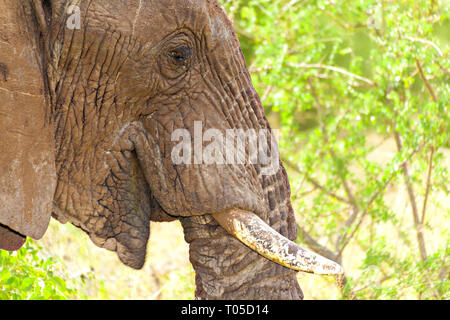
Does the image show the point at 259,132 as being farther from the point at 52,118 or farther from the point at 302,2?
the point at 302,2

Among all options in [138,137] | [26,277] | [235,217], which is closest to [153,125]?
[138,137]

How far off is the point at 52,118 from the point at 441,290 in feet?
6.31

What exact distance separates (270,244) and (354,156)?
224cm

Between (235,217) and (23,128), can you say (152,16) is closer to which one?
(23,128)

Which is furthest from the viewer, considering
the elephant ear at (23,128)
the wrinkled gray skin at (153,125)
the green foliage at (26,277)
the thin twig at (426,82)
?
the thin twig at (426,82)

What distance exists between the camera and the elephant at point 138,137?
1.80 meters

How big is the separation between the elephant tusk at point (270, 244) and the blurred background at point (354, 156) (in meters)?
1.07

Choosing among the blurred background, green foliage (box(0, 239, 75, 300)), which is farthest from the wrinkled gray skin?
the blurred background

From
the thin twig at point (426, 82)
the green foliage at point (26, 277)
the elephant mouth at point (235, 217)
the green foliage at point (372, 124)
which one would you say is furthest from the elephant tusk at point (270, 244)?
the thin twig at point (426, 82)

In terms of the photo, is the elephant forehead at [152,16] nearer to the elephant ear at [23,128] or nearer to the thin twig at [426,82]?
the elephant ear at [23,128]

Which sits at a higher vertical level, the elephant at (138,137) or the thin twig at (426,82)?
the thin twig at (426,82)

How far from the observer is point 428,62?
328cm

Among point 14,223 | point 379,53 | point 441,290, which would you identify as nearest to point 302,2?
point 379,53

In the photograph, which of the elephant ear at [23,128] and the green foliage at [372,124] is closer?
the elephant ear at [23,128]
